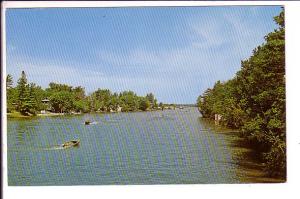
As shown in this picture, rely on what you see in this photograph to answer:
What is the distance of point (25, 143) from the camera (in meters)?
3.24

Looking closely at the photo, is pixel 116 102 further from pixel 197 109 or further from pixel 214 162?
pixel 214 162

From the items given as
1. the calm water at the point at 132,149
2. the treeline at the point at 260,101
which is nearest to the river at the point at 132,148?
the calm water at the point at 132,149

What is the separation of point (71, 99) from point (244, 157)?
1403 millimetres

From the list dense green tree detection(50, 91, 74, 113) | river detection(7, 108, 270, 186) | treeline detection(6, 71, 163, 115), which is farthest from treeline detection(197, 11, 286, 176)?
dense green tree detection(50, 91, 74, 113)

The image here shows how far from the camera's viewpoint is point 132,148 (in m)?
3.35

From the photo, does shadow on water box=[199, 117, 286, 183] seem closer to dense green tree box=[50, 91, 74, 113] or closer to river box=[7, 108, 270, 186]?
river box=[7, 108, 270, 186]

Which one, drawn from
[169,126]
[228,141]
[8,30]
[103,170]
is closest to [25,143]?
[103,170]

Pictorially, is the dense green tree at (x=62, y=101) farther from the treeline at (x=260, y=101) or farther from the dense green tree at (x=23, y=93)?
the treeline at (x=260, y=101)

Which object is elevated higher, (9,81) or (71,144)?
(9,81)

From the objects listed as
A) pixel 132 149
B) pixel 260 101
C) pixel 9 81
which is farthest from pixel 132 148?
pixel 260 101

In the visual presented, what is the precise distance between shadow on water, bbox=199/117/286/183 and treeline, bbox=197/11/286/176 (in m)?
0.05

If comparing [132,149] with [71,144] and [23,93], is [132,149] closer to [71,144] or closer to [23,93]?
[71,144]

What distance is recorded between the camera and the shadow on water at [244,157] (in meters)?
3.33

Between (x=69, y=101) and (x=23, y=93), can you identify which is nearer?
(x=23, y=93)
